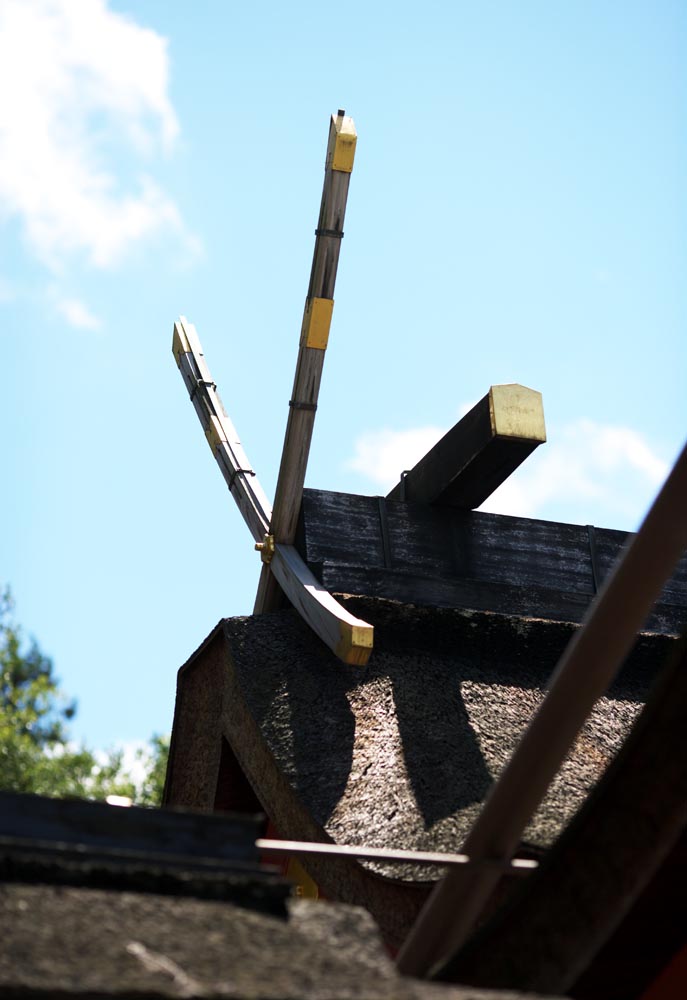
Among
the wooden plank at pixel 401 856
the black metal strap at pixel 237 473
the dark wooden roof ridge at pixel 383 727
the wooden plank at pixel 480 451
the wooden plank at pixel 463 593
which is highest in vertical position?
the black metal strap at pixel 237 473

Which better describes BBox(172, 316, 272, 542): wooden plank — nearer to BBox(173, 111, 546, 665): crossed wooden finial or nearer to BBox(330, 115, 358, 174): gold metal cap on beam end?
BBox(173, 111, 546, 665): crossed wooden finial

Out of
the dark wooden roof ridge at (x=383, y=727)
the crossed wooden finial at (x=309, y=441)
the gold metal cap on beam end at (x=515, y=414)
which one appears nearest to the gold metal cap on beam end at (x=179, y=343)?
the crossed wooden finial at (x=309, y=441)

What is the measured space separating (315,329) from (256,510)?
1.16 meters

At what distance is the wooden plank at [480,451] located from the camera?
542 cm

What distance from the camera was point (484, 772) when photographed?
4367 millimetres

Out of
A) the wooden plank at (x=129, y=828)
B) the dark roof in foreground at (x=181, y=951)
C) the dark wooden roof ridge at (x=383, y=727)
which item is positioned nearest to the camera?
the dark roof in foreground at (x=181, y=951)

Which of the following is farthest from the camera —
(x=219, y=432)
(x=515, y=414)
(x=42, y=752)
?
(x=42, y=752)

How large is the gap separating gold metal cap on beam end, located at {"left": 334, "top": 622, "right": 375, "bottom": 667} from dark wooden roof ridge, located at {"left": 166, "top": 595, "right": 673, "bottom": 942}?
0.91ft

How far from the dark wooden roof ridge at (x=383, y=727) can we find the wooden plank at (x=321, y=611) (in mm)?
172

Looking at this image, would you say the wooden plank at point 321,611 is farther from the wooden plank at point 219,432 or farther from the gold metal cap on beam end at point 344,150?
the gold metal cap on beam end at point 344,150

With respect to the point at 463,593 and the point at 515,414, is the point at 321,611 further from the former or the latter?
the point at 515,414

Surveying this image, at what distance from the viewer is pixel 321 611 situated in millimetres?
5160

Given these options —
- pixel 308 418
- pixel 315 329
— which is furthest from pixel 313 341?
pixel 308 418

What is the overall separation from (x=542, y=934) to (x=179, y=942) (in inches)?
30.3
